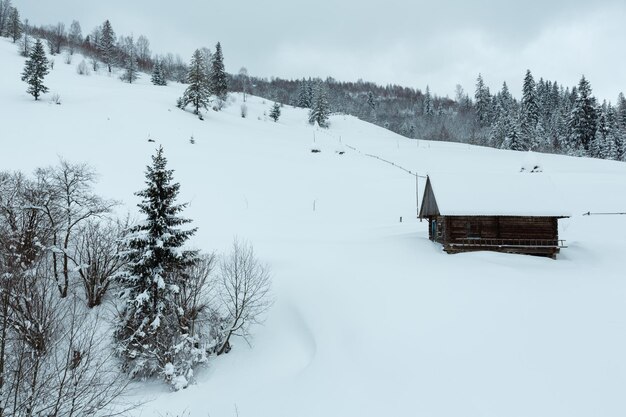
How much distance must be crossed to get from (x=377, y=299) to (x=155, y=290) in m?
11.4

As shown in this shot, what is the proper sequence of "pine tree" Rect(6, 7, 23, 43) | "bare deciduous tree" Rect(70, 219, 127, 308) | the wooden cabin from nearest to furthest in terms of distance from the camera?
"bare deciduous tree" Rect(70, 219, 127, 308) → the wooden cabin → "pine tree" Rect(6, 7, 23, 43)

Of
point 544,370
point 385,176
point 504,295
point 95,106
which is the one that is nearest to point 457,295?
point 504,295

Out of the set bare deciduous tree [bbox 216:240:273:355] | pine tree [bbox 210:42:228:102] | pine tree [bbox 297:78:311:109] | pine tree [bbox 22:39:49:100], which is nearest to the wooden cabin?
bare deciduous tree [bbox 216:240:273:355]

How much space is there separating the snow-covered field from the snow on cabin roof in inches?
41.5

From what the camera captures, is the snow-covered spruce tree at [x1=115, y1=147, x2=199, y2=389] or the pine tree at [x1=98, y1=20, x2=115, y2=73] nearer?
the snow-covered spruce tree at [x1=115, y1=147, x2=199, y2=389]

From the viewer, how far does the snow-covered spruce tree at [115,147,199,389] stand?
59.5ft

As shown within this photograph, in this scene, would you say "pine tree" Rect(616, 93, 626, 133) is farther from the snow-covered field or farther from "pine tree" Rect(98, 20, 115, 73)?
"pine tree" Rect(98, 20, 115, 73)

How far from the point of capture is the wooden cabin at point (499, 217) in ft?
80.2

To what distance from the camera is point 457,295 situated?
62.0 ft

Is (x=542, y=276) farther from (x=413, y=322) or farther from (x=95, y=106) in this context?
(x=95, y=106)

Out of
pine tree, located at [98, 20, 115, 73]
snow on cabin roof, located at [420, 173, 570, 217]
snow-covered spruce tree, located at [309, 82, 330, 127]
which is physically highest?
pine tree, located at [98, 20, 115, 73]

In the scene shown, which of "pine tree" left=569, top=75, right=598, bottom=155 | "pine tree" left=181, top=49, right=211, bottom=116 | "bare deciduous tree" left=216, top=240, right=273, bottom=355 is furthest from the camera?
"pine tree" left=569, top=75, right=598, bottom=155

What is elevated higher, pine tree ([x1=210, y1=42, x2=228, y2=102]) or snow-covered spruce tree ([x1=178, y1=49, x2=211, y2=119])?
pine tree ([x1=210, y1=42, x2=228, y2=102])

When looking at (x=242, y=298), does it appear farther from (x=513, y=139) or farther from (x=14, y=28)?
(x=14, y=28)
